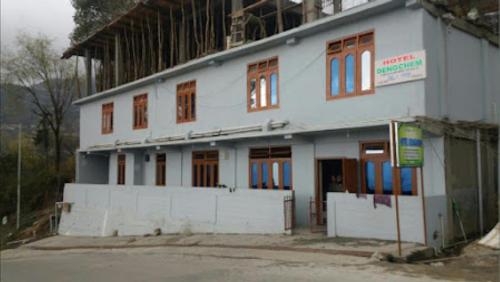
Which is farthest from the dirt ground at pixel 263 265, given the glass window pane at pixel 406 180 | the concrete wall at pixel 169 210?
the glass window pane at pixel 406 180

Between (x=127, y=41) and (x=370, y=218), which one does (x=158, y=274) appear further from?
(x=127, y=41)

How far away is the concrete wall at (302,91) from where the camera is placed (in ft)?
41.2

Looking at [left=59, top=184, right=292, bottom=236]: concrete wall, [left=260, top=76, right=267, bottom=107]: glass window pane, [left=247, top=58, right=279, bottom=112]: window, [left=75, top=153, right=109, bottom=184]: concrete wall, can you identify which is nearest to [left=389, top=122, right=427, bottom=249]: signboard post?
[left=59, top=184, right=292, bottom=236]: concrete wall

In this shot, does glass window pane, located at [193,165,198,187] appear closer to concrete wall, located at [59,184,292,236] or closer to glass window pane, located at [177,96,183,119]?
concrete wall, located at [59,184,292,236]

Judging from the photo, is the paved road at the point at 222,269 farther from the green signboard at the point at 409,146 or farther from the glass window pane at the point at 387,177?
the glass window pane at the point at 387,177

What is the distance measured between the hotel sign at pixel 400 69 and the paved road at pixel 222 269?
5163 mm

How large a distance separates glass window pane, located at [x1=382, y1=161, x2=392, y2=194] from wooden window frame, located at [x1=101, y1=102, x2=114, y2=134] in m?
18.3

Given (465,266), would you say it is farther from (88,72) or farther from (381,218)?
(88,72)

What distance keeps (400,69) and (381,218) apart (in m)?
4.07

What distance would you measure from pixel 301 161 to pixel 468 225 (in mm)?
5476

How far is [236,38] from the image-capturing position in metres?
19.2

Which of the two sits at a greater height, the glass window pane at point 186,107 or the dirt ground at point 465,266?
the glass window pane at point 186,107

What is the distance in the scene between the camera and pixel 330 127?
13.8 m

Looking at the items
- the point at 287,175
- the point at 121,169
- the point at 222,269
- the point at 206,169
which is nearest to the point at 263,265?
the point at 222,269
